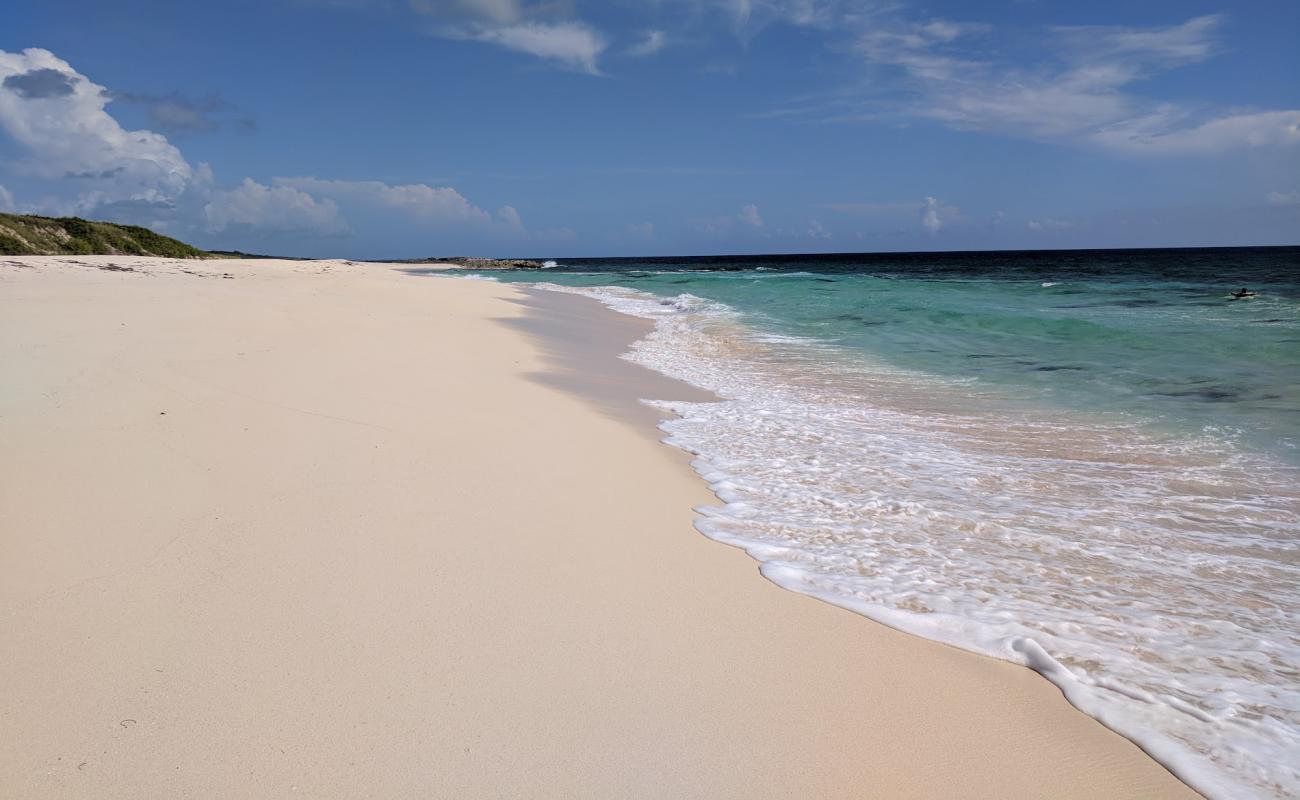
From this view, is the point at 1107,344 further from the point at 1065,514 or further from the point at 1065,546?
the point at 1065,546

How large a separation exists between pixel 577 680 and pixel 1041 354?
433 inches

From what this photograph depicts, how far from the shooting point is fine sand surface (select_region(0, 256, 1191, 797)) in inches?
71.2

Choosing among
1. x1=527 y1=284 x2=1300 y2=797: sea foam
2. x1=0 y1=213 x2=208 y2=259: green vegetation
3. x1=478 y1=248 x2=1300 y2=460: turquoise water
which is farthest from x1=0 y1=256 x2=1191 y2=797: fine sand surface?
x1=0 y1=213 x2=208 y2=259: green vegetation

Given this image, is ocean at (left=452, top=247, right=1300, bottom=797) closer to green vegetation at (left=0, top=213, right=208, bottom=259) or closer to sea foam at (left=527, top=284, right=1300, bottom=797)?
sea foam at (left=527, top=284, right=1300, bottom=797)

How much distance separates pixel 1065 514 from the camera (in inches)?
155

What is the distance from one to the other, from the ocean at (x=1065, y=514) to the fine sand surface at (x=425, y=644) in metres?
0.25

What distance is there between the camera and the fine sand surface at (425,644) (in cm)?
181

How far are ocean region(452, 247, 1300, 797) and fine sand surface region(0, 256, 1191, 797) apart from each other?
248 mm

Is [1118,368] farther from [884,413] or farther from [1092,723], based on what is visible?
[1092,723]

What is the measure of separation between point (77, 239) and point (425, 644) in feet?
119

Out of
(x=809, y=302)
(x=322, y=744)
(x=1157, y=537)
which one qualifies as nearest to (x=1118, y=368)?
(x=1157, y=537)

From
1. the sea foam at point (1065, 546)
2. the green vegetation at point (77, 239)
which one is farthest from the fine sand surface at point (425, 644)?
the green vegetation at point (77, 239)

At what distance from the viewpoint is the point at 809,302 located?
22.5 meters

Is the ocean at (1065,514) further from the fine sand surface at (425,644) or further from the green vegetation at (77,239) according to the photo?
the green vegetation at (77,239)
